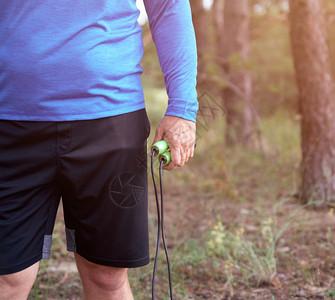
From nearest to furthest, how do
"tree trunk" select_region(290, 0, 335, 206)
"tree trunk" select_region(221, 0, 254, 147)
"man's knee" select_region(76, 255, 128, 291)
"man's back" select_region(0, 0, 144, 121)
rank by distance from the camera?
"man's back" select_region(0, 0, 144, 121), "man's knee" select_region(76, 255, 128, 291), "tree trunk" select_region(290, 0, 335, 206), "tree trunk" select_region(221, 0, 254, 147)

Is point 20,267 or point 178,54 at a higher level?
point 178,54

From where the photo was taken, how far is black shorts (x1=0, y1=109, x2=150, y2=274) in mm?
1360

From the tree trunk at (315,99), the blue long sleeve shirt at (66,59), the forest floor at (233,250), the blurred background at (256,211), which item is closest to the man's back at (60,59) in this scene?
the blue long sleeve shirt at (66,59)

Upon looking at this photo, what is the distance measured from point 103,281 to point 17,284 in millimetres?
293

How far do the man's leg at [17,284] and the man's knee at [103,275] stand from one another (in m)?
0.20

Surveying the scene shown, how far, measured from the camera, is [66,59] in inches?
52.2

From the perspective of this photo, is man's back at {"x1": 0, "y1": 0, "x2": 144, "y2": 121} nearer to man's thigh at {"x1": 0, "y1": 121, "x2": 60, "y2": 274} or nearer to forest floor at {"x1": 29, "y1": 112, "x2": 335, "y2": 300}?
man's thigh at {"x1": 0, "y1": 121, "x2": 60, "y2": 274}

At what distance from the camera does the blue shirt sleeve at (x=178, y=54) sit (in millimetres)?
1498

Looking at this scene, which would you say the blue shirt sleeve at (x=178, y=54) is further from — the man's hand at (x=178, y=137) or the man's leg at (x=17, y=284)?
the man's leg at (x=17, y=284)

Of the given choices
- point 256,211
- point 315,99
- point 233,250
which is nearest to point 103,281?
point 233,250

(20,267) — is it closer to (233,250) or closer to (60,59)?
(60,59)

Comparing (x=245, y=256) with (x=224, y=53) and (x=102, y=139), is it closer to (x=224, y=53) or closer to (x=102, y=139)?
(x=102, y=139)

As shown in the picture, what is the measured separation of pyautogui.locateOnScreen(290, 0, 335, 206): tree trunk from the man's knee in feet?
8.41

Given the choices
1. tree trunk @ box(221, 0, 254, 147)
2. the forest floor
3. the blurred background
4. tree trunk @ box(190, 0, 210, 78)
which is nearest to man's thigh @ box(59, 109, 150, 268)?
the blurred background
